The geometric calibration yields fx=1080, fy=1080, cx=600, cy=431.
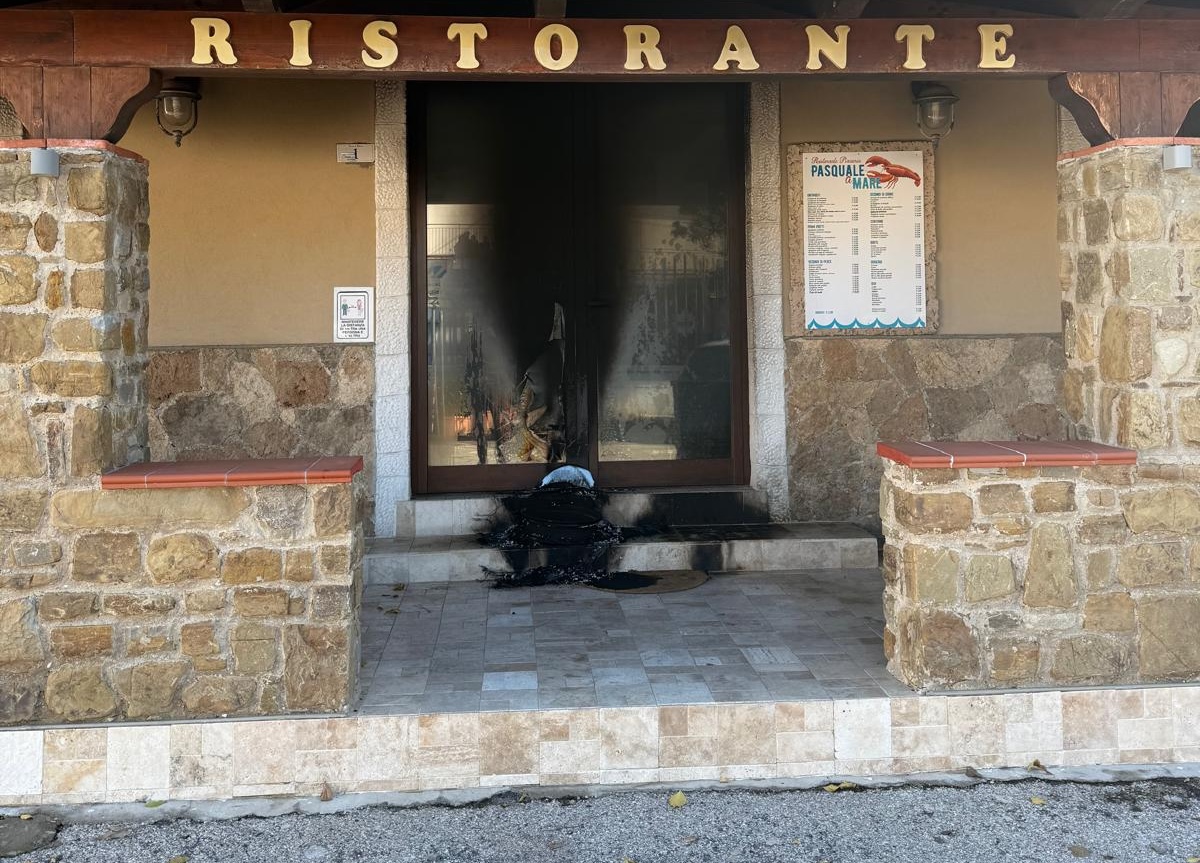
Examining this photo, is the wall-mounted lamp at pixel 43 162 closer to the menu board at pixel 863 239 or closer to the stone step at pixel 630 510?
the stone step at pixel 630 510

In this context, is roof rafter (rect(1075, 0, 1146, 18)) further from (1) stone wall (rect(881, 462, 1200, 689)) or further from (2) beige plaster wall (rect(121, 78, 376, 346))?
(2) beige plaster wall (rect(121, 78, 376, 346))

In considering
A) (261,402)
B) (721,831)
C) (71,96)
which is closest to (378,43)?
(71,96)

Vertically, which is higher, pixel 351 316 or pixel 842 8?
pixel 842 8

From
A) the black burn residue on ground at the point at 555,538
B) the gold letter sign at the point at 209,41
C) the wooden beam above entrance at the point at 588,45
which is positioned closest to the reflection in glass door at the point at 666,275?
the black burn residue on ground at the point at 555,538

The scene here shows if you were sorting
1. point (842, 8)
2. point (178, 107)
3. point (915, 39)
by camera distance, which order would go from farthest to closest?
1. point (178, 107)
2. point (842, 8)
3. point (915, 39)

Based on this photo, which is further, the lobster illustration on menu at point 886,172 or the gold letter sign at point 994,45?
the lobster illustration on menu at point 886,172

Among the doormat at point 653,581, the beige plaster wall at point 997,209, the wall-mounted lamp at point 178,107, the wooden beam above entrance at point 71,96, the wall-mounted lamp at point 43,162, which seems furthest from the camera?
the beige plaster wall at point 997,209

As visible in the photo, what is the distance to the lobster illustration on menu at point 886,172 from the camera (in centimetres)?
718

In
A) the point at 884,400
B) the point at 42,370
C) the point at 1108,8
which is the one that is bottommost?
the point at 884,400

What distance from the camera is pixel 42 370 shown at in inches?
167

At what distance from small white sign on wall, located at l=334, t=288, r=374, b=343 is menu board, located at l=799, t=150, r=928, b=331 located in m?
2.90

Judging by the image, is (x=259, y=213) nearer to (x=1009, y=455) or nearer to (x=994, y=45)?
(x=994, y=45)

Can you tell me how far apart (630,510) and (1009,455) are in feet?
10.0

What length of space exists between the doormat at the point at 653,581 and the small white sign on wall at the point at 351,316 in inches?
87.2
